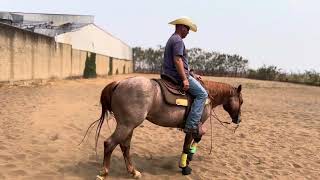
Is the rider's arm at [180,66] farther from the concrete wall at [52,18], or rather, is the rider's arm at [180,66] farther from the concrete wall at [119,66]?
the concrete wall at [52,18]

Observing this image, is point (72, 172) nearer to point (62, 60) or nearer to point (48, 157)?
point (48, 157)

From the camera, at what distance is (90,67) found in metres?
34.5

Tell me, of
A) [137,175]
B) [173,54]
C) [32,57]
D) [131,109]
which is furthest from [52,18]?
[131,109]

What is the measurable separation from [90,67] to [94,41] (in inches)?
473

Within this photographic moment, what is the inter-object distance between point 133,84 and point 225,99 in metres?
1.93

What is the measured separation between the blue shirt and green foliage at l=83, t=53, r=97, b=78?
28180 mm

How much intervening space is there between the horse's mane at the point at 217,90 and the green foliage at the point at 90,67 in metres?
27.7

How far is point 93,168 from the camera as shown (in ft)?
20.3

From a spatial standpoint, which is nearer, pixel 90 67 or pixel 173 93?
pixel 173 93

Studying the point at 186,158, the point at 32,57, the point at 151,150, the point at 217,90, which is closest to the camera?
the point at 186,158

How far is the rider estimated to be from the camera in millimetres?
5859

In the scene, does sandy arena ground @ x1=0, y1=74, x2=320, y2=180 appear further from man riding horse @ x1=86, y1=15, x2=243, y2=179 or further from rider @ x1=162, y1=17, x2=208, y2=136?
rider @ x1=162, y1=17, x2=208, y2=136

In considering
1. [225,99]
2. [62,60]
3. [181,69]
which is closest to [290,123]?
[225,99]

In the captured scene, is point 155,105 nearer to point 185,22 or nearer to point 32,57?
point 185,22
